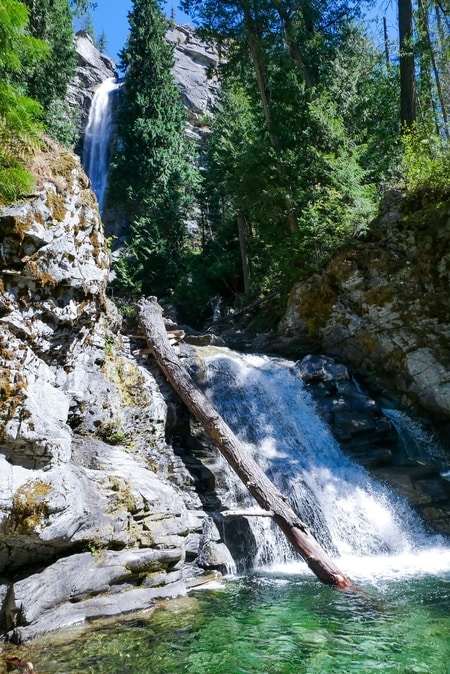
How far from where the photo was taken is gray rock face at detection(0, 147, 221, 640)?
5.46m

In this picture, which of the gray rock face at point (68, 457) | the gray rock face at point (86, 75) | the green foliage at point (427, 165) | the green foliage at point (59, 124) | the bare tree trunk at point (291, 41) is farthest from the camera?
the gray rock face at point (86, 75)

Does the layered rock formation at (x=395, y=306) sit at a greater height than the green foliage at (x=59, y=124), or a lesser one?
lesser

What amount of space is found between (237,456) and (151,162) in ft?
63.8

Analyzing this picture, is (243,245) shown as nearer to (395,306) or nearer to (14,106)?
(395,306)

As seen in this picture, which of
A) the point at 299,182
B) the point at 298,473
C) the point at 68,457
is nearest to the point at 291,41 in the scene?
the point at 299,182

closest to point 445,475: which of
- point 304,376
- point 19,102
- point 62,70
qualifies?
point 304,376

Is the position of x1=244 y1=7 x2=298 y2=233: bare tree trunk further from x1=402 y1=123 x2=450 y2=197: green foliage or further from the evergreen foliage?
x1=402 y1=123 x2=450 y2=197: green foliage

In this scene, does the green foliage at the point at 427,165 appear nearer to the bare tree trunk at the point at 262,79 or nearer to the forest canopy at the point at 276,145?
the forest canopy at the point at 276,145

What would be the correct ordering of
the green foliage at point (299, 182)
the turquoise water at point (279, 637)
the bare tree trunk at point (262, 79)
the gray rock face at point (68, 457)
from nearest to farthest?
the turquoise water at point (279, 637), the gray rock face at point (68, 457), the green foliage at point (299, 182), the bare tree trunk at point (262, 79)

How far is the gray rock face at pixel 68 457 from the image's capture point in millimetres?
5461

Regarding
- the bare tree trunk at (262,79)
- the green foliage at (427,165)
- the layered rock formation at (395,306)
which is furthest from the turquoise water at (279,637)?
the bare tree trunk at (262,79)

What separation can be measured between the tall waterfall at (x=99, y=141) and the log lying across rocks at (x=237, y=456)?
1798 centimetres

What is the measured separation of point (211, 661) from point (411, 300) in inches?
365

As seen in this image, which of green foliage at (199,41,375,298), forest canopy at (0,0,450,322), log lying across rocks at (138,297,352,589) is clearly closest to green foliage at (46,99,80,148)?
forest canopy at (0,0,450,322)
